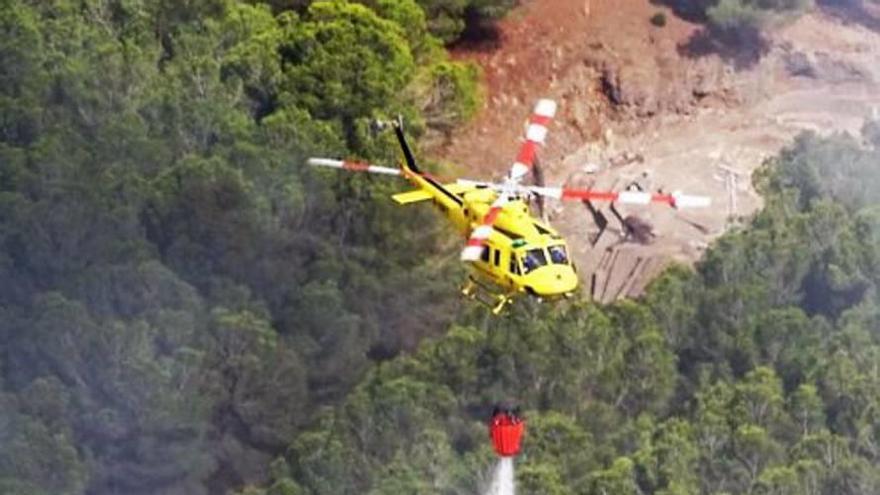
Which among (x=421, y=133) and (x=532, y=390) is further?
(x=421, y=133)

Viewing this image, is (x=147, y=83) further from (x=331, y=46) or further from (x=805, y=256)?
(x=805, y=256)

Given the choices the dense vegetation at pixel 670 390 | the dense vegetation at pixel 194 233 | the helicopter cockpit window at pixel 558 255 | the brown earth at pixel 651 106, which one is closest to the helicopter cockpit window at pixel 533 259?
the helicopter cockpit window at pixel 558 255

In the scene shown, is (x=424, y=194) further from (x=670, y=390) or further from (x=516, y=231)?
(x=670, y=390)

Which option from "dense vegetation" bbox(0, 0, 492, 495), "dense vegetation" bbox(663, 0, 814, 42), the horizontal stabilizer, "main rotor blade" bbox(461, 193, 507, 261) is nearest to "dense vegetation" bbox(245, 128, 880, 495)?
"dense vegetation" bbox(0, 0, 492, 495)

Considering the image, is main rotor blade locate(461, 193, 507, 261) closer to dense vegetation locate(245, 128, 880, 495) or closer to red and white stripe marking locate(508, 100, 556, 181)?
red and white stripe marking locate(508, 100, 556, 181)

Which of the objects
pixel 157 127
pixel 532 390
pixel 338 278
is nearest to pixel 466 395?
pixel 532 390

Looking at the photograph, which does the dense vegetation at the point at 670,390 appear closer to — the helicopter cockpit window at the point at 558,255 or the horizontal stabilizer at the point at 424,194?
the helicopter cockpit window at the point at 558,255
